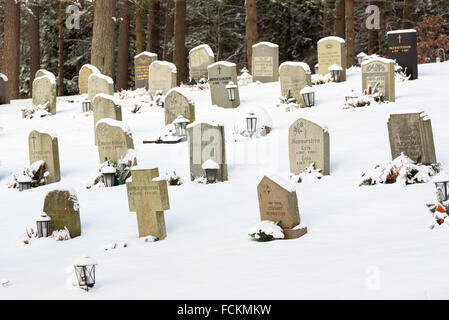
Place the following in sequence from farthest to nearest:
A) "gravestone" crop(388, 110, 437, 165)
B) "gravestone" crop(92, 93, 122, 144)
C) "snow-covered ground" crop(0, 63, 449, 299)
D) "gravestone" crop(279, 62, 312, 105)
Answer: "gravestone" crop(279, 62, 312, 105)
"gravestone" crop(92, 93, 122, 144)
"gravestone" crop(388, 110, 437, 165)
"snow-covered ground" crop(0, 63, 449, 299)

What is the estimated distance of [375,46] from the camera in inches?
1104

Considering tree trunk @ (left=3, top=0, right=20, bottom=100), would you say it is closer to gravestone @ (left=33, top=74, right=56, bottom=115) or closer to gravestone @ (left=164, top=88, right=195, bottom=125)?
gravestone @ (left=33, top=74, right=56, bottom=115)

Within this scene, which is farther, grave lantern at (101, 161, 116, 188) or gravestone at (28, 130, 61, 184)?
gravestone at (28, 130, 61, 184)

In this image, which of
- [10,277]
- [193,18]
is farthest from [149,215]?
[193,18]

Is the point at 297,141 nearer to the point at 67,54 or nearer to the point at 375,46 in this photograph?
the point at 375,46

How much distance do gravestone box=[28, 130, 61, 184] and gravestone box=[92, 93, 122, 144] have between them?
2521 millimetres

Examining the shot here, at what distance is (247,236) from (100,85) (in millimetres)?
12248

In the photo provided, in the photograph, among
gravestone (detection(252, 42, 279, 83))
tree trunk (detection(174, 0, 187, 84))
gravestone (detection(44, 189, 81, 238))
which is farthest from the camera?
tree trunk (detection(174, 0, 187, 84))

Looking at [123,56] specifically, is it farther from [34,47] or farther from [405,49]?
[405,49]

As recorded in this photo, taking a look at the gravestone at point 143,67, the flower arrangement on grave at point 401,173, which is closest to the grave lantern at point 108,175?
the flower arrangement on grave at point 401,173

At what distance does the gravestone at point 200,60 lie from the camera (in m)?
23.5

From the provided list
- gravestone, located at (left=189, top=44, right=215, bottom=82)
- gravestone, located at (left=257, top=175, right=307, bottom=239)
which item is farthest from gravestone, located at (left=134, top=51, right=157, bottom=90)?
gravestone, located at (left=257, top=175, right=307, bottom=239)

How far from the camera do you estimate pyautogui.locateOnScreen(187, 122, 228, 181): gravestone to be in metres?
12.5

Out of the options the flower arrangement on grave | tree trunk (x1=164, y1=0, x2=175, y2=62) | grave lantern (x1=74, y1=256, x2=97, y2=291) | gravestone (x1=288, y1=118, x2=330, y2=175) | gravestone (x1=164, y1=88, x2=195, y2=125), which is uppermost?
tree trunk (x1=164, y1=0, x2=175, y2=62)
